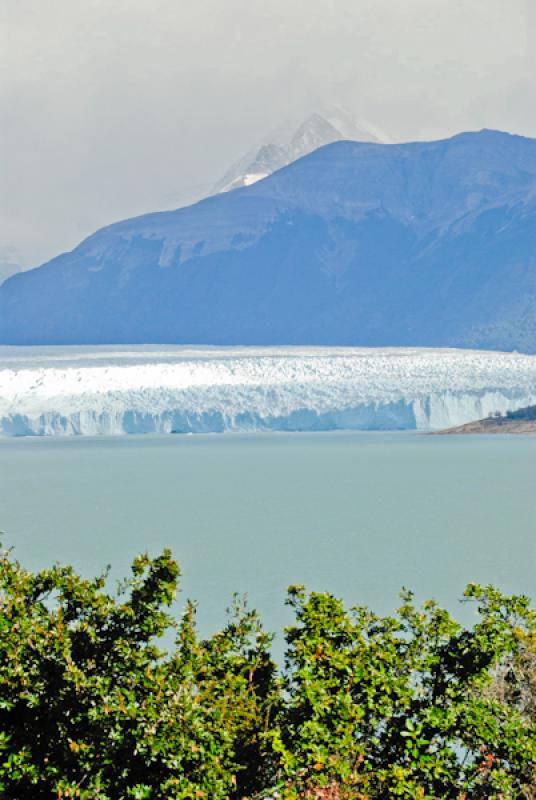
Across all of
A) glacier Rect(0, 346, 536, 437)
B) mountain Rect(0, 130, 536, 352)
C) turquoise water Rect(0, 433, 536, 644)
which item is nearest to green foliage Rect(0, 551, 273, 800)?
turquoise water Rect(0, 433, 536, 644)

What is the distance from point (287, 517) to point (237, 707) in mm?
21008

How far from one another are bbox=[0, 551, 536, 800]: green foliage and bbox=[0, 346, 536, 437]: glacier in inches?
1449

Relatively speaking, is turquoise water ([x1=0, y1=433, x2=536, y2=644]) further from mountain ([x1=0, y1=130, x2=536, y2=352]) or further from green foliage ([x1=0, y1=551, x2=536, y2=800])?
mountain ([x1=0, y1=130, x2=536, y2=352])

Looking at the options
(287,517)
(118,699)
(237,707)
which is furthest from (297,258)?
(118,699)

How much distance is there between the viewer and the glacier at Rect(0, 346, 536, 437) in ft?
141

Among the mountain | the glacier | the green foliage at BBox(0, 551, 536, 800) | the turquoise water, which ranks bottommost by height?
the turquoise water

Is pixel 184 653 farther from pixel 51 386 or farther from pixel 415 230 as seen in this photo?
pixel 415 230

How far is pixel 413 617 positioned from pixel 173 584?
4.53 feet

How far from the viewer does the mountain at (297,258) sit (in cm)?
9012

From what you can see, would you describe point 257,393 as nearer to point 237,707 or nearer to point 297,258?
point 237,707

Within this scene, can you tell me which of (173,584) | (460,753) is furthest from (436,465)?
(173,584)

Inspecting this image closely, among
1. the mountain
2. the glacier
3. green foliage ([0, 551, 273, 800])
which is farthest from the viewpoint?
the mountain

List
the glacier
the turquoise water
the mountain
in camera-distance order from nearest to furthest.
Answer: the turquoise water, the glacier, the mountain

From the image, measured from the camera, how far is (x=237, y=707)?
6.11 m
